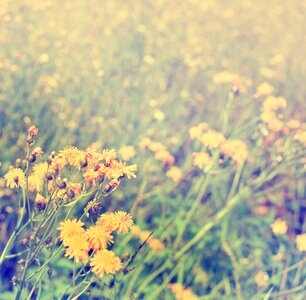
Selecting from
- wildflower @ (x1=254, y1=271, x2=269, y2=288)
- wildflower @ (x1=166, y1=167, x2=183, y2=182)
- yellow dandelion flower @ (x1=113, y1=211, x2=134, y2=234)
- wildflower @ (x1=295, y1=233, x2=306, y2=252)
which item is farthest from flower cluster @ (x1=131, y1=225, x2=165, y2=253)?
yellow dandelion flower @ (x1=113, y1=211, x2=134, y2=234)

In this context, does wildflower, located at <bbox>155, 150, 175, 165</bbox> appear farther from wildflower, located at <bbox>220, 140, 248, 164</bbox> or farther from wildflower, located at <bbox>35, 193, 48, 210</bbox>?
wildflower, located at <bbox>35, 193, 48, 210</bbox>

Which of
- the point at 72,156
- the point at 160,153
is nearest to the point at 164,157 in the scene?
the point at 160,153

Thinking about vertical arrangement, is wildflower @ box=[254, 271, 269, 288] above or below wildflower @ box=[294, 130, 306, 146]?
below

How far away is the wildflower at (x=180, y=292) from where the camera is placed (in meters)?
1.62

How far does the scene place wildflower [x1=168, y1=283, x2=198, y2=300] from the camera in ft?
5.32

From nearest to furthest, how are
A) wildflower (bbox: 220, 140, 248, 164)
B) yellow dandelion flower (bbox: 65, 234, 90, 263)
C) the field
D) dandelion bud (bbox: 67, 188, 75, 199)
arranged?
yellow dandelion flower (bbox: 65, 234, 90, 263) → dandelion bud (bbox: 67, 188, 75, 199) → the field → wildflower (bbox: 220, 140, 248, 164)

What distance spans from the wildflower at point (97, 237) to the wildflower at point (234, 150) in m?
0.88

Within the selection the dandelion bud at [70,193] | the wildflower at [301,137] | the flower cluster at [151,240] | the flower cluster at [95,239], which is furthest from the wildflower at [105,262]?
the wildflower at [301,137]

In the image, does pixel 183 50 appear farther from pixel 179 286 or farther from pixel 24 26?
pixel 179 286

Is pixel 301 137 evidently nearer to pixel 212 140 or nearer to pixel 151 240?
pixel 212 140

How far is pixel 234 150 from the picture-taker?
5.72ft

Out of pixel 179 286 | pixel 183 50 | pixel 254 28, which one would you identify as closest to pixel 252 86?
pixel 183 50

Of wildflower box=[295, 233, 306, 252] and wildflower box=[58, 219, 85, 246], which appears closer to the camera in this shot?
wildflower box=[58, 219, 85, 246]

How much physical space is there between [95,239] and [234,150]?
953 millimetres
